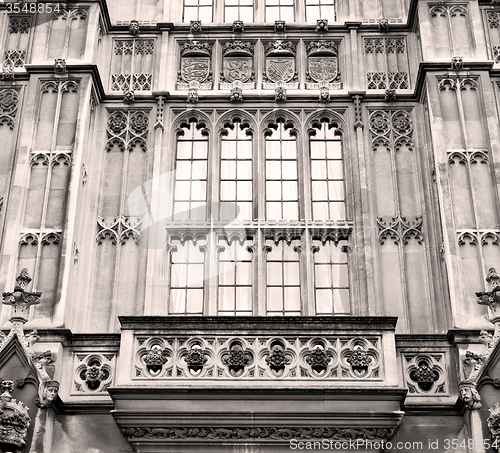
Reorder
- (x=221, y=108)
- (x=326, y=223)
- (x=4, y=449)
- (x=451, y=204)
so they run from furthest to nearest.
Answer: (x=221, y=108), (x=326, y=223), (x=451, y=204), (x=4, y=449)

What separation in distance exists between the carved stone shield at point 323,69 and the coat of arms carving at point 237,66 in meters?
1.20

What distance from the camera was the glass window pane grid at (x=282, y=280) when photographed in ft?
53.3

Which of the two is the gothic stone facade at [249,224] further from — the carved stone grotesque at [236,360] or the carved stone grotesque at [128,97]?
the carved stone grotesque at [128,97]

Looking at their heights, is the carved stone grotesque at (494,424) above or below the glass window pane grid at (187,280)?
below

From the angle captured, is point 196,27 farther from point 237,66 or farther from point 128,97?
point 128,97

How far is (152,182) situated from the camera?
17156mm

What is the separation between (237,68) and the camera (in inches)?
738

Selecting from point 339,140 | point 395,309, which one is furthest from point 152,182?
point 395,309

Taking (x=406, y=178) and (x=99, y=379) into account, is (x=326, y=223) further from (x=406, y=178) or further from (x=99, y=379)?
(x=99, y=379)

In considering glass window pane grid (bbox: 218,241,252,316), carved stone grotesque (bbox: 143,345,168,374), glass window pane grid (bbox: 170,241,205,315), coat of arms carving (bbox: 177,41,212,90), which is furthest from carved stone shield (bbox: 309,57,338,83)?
carved stone grotesque (bbox: 143,345,168,374)

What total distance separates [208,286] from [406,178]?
4.08 m

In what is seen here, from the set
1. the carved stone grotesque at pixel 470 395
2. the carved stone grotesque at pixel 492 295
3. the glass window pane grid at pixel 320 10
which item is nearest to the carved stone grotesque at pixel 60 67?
the glass window pane grid at pixel 320 10

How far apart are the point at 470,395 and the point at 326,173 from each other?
5539 millimetres

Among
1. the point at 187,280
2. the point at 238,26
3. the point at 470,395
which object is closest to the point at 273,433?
the point at 470,395
